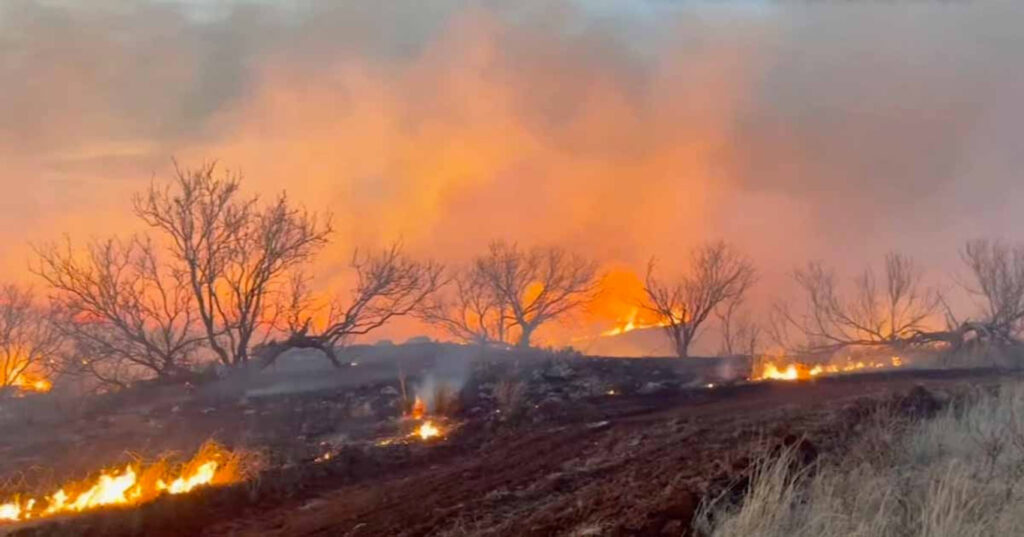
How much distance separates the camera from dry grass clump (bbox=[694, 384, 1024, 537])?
6.22 meters

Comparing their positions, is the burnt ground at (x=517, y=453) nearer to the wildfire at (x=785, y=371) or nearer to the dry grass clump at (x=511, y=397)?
the dry grass clump at (x=511, y=397)

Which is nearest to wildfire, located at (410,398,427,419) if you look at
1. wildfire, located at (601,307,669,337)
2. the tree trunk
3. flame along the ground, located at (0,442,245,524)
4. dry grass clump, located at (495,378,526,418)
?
dry grass clump, located at (495,378,526,418)

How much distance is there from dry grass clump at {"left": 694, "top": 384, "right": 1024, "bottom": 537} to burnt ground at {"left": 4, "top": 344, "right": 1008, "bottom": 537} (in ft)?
1.87

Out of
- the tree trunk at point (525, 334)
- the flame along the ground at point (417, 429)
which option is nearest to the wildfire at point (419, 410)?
the flame along the ground at point (417, 429)

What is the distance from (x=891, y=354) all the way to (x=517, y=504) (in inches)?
1009

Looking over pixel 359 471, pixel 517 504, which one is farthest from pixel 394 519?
pixel 359 471

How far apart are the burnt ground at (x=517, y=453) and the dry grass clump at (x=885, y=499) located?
57 cm

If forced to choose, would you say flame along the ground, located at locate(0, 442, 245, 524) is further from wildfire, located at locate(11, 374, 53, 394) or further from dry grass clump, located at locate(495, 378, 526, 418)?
wildfire, located at locate(11, 374, 53, 394)

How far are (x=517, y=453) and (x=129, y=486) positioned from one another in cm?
524

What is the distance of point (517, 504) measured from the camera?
30.9ft

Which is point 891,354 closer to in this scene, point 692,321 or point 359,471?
point 692,321

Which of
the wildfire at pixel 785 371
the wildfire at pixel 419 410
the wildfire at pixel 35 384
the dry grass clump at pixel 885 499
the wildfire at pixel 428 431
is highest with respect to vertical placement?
the wildfire at pixel 35 384

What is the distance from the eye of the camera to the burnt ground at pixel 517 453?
8.66 m

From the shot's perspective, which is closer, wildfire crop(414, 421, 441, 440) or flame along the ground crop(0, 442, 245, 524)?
flame along the ground crop(0, 442, 245, 524)
